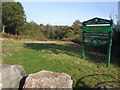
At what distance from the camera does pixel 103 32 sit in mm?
5520

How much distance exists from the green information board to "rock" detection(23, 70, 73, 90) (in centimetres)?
310

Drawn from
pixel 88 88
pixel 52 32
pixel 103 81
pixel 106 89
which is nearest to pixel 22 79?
pixel 88 88

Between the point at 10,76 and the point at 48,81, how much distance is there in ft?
2.93

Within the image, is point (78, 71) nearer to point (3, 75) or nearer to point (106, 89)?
point (106, 89)

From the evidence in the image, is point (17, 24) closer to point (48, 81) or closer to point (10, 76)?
point (10, 76)

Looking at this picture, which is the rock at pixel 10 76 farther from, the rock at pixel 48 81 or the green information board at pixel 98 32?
the green information board at pixel 98 32

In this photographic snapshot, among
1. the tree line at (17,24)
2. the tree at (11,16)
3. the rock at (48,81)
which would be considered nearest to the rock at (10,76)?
the rock at (48,81)

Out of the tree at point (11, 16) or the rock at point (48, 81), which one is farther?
the tree at point (11, 16)

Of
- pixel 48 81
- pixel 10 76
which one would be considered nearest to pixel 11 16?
pixel 10 76

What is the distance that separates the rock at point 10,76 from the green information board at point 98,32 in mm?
3771

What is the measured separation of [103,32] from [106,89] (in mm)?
3669

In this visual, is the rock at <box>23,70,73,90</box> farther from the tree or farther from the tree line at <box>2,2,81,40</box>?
the tree

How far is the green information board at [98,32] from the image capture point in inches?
205

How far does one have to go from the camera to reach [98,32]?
18.7ft
